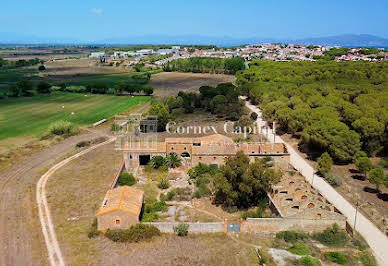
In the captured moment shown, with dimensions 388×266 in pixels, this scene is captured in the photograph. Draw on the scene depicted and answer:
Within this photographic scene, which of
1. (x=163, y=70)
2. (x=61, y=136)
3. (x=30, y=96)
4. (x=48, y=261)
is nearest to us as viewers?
(x=48, y=261)

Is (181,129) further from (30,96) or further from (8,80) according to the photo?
(8,80)

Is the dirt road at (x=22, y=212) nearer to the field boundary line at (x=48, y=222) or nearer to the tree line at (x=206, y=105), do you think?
the field boundary line at (x=48, y=222)

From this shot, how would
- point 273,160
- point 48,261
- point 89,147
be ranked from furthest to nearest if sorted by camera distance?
1. point 89,147
2. point 273,160
3. point 48,261

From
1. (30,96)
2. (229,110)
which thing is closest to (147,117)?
(229,110)

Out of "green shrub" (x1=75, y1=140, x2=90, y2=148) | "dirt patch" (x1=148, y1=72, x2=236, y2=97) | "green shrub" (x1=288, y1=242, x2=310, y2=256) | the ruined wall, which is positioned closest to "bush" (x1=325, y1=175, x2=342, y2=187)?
"green shrub" (x1=288, y1=242, x2=310, y2=256)

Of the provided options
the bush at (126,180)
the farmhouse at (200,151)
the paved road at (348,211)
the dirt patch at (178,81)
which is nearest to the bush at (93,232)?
the bush at (126,180)

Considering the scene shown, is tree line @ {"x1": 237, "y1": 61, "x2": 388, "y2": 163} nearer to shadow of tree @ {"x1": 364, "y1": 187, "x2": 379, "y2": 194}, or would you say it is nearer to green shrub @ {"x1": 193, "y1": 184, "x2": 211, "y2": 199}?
shadow of tree @ {"x1": 364, "y1": 187, "x2": 379, "y2": 194}
